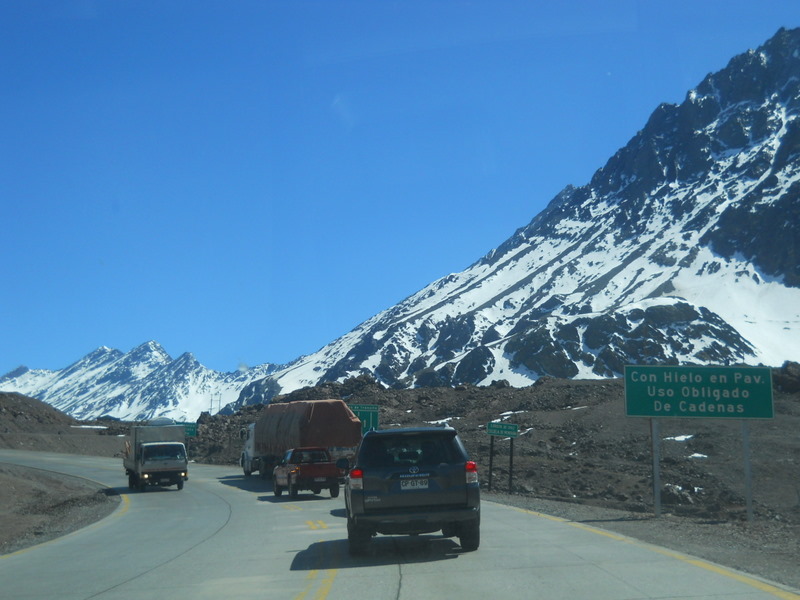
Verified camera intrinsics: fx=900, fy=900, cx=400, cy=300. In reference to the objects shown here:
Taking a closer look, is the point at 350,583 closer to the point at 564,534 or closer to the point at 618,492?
the point at 564,534

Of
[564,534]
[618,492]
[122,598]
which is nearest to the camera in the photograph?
[122,598]

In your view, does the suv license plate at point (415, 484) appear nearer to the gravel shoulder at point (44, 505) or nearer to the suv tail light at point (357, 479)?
the suv tail light at point (357, 479)

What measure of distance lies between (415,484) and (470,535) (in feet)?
4.36

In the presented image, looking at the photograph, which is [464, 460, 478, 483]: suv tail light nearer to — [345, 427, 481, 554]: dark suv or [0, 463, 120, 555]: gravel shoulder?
[345, 427, 481, 554]: dark suv

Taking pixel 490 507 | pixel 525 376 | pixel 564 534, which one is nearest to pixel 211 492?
pixel 490 507

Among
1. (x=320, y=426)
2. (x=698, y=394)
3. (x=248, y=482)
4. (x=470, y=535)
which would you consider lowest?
(x=248, y=482)

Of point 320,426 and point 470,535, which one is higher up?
point 320,426

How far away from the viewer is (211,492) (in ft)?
118

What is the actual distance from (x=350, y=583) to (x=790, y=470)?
38240 millimetres

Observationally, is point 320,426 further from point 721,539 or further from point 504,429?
point 721,539

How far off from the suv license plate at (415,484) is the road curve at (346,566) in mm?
1038

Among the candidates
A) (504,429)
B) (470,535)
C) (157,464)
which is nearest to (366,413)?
(157,464)

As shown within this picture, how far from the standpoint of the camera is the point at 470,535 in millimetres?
13664

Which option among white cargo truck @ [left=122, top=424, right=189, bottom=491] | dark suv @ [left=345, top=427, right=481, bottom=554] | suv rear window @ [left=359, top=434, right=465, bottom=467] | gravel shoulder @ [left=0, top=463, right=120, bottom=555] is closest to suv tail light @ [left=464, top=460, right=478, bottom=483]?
dark suv @ [left=345, top=427, right=481, bottom=554]
